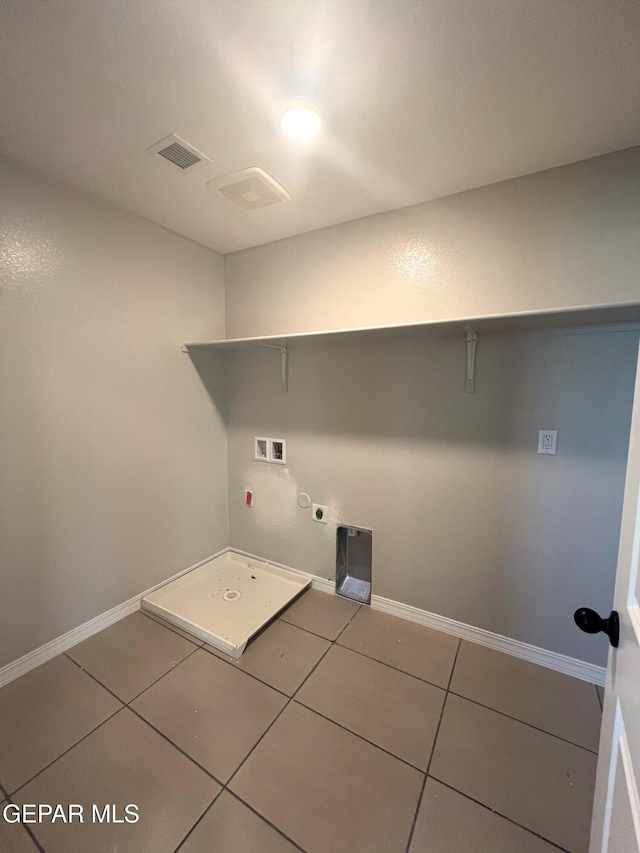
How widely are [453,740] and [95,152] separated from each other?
2.82 m

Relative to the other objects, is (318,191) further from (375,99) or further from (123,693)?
(123,693)

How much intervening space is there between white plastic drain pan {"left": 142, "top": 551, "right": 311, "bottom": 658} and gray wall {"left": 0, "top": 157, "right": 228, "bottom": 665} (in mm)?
172

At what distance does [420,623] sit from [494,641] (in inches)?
15.4

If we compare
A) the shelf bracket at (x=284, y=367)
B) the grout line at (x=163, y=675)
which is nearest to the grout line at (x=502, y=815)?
the grout line at (x=163, y=675)

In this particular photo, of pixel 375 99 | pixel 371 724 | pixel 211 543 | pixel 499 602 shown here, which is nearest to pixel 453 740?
pixel 371 724

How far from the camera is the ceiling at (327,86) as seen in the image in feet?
3.04

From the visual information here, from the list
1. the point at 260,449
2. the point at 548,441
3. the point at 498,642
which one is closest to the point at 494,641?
the point at 498,642

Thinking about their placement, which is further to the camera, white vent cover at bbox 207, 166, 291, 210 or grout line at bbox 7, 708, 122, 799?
white vent cover at bbox 207, 166, 291, 210

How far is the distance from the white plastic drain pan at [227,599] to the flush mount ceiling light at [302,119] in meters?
2.33

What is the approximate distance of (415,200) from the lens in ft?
5.87

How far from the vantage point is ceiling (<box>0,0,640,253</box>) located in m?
0.93
